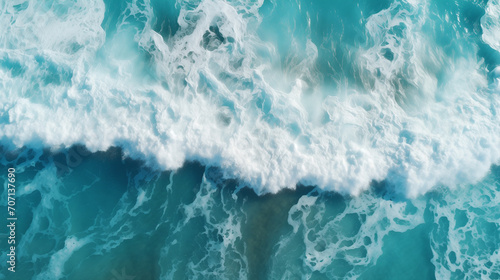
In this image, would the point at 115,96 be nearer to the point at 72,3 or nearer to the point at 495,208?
the point at 72,3

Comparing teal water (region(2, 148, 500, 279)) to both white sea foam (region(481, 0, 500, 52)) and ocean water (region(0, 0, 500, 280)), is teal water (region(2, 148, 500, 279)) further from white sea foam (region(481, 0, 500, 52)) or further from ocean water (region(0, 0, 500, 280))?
white sea foam (region(481, 0, 500, 52))

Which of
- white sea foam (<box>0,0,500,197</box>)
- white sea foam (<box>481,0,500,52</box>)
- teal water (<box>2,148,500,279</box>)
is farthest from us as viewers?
white sea foam (<box>481,0,500,52</box>)

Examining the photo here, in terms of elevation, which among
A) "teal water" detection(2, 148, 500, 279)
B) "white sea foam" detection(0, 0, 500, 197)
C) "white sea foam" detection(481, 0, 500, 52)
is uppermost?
"white sea foam" detection(481, 0, 500, 52)

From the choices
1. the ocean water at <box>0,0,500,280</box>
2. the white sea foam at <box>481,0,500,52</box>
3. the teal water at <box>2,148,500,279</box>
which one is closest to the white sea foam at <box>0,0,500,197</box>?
the ocean water at <box>0,0,500,280</box>

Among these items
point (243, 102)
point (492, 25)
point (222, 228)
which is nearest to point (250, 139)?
point (243, 102)

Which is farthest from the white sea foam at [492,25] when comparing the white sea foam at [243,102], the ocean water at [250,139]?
the white sea foam at [243,102]

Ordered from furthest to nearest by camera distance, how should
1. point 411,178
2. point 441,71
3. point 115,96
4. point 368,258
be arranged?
point 441,71 < point 115,96 < point 411,178 < point 368,258

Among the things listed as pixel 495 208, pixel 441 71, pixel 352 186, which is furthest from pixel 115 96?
pixel 495 208
